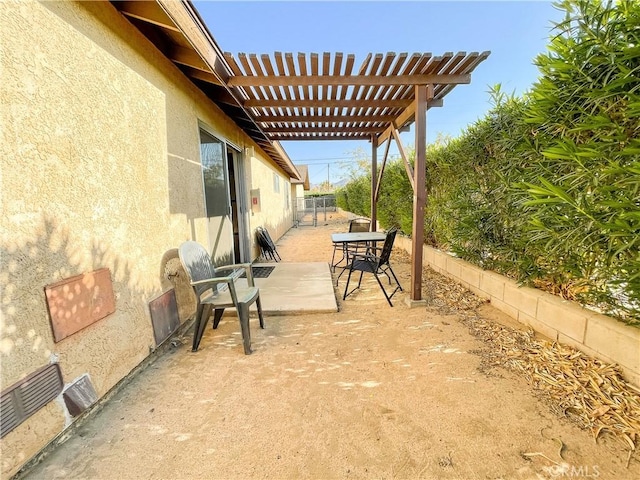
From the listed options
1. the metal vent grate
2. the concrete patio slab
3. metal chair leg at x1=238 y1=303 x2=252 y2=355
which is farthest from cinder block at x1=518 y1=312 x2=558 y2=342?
the metal vent grate

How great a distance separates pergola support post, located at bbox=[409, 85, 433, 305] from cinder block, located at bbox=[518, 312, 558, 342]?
102 centimetres

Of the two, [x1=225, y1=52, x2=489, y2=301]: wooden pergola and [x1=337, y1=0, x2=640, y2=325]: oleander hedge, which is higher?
[x1=225, y1=52, x2=489, y2=301]: wooden pergola

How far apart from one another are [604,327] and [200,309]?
3183 mm

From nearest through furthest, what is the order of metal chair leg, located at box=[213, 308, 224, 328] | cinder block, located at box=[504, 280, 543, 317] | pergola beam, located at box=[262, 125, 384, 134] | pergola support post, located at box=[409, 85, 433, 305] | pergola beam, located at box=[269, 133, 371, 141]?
cinder block, located at box=[504, 280, 543, 317]
metal chair leg, located at box=[213, 308, 224, 328]
pergola support post, located at box=[409, 85, 433, 305]
pergola beam, located at box=[262, 125, 384, 134]
pergola beam, located at box=[269, 133, 371, 141]

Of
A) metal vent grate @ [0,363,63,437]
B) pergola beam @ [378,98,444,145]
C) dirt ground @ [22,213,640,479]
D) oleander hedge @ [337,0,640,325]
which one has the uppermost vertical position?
pergola beam @ [378,98,444,145]

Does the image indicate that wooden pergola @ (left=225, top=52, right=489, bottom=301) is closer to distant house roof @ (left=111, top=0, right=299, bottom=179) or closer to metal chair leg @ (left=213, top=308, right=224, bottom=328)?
distant house roof @ (left=111, top=0, right=299, bottom=179)

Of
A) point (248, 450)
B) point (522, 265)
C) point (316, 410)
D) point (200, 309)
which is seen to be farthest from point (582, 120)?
point (200, 309)

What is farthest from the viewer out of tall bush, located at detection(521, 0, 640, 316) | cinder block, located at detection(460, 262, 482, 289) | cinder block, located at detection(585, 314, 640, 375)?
cinder block, located at detection(460, 262, 482, 289)

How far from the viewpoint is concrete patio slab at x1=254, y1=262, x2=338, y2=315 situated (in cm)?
322

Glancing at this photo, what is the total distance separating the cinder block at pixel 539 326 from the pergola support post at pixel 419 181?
1022 millimetres

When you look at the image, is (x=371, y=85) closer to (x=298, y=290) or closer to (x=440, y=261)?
(x=298, y=290)

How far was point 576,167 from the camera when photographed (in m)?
1.98

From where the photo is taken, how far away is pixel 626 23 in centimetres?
159

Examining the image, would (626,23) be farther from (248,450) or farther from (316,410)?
(248,450)
